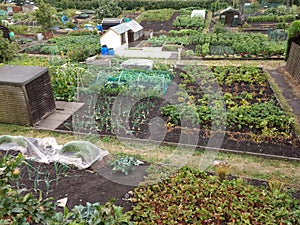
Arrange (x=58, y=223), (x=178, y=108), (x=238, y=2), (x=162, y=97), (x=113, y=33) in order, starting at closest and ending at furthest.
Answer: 1. (x=58, y=223)
2. (x=178, y=108)
3. (x=162, y=97)
4. (x=113, y=33)
5. (x=238, y=2)

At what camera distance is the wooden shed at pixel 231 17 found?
22.8 meters

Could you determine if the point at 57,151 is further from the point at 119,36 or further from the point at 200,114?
the point at 119,36

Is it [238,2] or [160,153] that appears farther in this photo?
[238,2]

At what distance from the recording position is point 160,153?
695cm

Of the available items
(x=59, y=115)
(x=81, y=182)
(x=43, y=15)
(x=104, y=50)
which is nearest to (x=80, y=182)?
(x=81, y=182)

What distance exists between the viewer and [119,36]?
1634 cm

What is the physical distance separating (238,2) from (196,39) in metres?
15.1

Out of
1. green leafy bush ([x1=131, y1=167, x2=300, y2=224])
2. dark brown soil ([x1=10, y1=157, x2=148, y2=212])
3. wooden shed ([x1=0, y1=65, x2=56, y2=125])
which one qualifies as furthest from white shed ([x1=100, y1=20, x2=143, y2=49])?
green leafy bush ([x1=131, y1=167, x2=300, y2=224])

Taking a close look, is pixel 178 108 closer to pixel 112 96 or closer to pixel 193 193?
pixel 112 96

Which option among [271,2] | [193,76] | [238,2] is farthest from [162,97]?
[271,2]

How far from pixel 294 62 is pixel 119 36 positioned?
930 centimetres

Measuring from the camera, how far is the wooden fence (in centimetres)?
1121

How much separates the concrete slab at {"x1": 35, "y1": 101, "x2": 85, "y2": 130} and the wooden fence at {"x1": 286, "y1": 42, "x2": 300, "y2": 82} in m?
8.37

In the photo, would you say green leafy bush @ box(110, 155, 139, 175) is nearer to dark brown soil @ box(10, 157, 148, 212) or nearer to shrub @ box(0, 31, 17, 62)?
dark brown soil @ box(10, 157, 148, 212)
